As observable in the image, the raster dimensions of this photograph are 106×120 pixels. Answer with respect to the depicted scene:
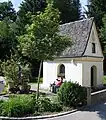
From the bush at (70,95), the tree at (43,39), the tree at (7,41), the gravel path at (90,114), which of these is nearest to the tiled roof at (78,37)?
the tree at (43,39)

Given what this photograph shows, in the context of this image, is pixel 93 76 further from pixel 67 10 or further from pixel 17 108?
pixel 67 10

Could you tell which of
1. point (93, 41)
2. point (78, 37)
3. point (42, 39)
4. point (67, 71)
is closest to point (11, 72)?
point (67, 71)

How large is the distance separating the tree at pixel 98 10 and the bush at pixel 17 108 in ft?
123

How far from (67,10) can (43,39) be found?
39.5 metres

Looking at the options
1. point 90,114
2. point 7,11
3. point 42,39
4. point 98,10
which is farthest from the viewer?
point 7,11

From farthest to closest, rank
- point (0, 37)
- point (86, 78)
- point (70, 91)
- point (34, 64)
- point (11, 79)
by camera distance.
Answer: point (0, 37) < point (34, 64) < point (86, 78) < point (11, 79) < point (70, 91)

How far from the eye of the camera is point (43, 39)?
15.7m

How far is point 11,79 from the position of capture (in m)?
22.3

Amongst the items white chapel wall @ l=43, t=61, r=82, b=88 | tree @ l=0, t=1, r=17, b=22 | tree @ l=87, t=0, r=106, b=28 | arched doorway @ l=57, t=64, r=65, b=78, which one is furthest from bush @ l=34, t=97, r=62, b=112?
tree @ l=0, t=1, r=17, b=22

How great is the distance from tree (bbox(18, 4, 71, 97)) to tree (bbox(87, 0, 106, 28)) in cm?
3429

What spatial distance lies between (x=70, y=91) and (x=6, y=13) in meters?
54.3

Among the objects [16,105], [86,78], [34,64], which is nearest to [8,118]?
[16,105]

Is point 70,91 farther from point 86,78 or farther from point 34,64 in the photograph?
point 34,64

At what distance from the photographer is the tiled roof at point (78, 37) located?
25.2m
